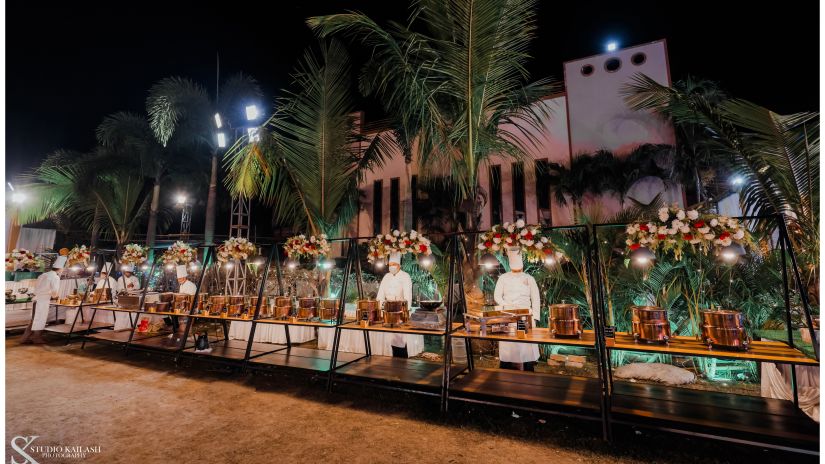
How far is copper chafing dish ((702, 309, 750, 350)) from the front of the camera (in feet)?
10.3

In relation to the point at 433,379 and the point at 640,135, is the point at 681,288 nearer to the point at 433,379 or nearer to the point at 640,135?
the point at 433,379

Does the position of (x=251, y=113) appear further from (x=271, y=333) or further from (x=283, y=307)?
(x=283, y=307)

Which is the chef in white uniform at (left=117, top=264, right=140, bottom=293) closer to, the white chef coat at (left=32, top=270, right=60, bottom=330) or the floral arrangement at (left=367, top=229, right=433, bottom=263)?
the white chef coat at (left=32, top=270, right=60, bottom=330)

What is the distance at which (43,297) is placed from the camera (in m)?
8.53

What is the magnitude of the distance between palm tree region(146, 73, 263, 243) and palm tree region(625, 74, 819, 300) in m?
12.5

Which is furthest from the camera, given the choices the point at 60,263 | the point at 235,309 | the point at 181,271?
the point at 60,263

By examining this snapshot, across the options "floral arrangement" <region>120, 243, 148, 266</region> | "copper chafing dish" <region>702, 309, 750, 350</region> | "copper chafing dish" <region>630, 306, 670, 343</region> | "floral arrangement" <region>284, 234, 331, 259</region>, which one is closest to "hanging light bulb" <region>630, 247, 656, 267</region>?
"copper chafing dish" <region>630, 306, 670, 343</region>

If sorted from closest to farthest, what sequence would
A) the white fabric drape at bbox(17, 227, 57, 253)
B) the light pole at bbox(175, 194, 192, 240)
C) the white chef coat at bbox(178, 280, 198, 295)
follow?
the white chef coat at bbox(178, 280, 198, 295), the light pole at bbox(175, 194, 192, 240), the white fabric drape at bbox(17, 227, 57, 253)

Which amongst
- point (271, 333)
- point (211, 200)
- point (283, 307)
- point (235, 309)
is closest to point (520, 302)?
point (283, 307)

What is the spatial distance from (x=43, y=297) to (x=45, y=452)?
7275 millimetres

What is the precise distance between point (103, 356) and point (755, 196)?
39.1 ft

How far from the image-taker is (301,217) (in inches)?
344

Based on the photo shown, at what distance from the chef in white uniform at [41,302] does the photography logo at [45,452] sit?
21.6 ft

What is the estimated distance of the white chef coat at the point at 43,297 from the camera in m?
8.40
